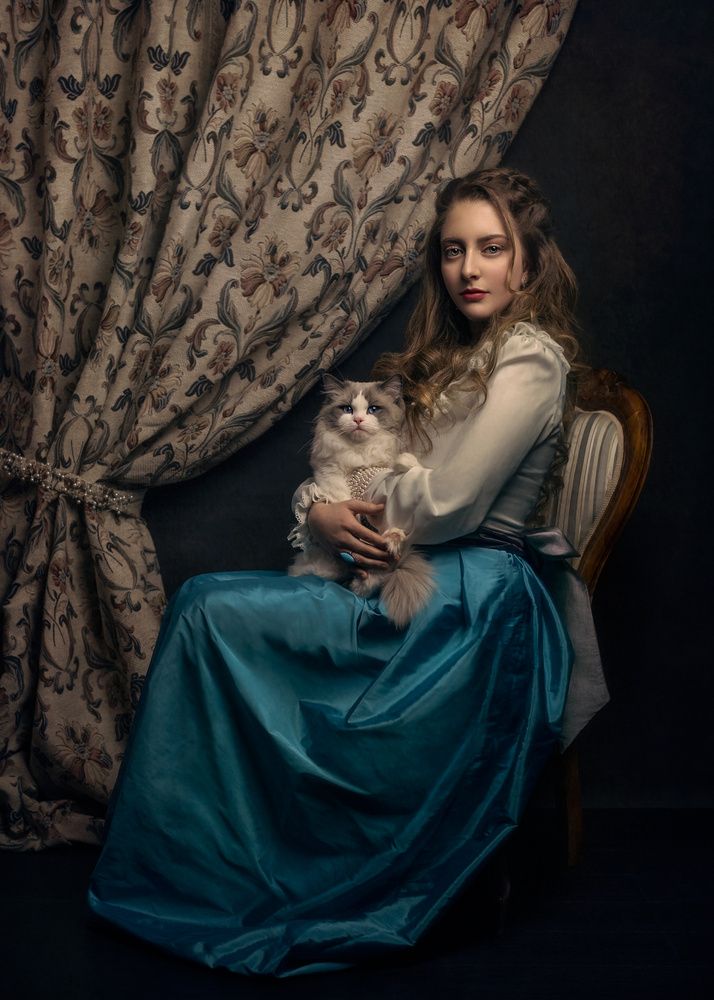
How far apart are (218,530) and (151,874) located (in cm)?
99

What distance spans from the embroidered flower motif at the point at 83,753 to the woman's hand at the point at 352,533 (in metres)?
0.82

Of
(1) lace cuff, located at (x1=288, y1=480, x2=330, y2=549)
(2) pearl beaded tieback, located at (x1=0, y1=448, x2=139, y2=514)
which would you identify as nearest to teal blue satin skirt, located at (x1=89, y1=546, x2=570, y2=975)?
(1) lace cuff, located at (x1=288, y1=480, x2=330, y2=549)

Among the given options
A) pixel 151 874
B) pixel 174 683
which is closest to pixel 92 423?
pixel 174 683

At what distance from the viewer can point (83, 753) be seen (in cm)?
222

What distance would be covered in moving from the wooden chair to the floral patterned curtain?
63 centimetres

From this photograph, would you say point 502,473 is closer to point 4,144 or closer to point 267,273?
point 267,273

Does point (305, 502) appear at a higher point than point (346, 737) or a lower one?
higher

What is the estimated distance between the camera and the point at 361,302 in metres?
2.29

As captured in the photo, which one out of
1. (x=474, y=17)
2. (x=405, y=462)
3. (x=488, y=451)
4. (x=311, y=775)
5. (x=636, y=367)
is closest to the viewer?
(x=311, y=775)

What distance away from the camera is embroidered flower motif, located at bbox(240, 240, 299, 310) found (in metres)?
2.24

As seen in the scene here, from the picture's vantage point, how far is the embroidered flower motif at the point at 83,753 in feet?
7.22

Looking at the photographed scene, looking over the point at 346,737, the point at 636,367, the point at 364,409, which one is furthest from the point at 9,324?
the point at 636,367

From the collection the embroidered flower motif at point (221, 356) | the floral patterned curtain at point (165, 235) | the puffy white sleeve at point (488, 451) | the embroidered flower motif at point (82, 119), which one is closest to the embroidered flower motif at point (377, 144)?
the floral patterned curtain at point (165, 235)

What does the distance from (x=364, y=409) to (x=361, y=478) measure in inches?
5.0
